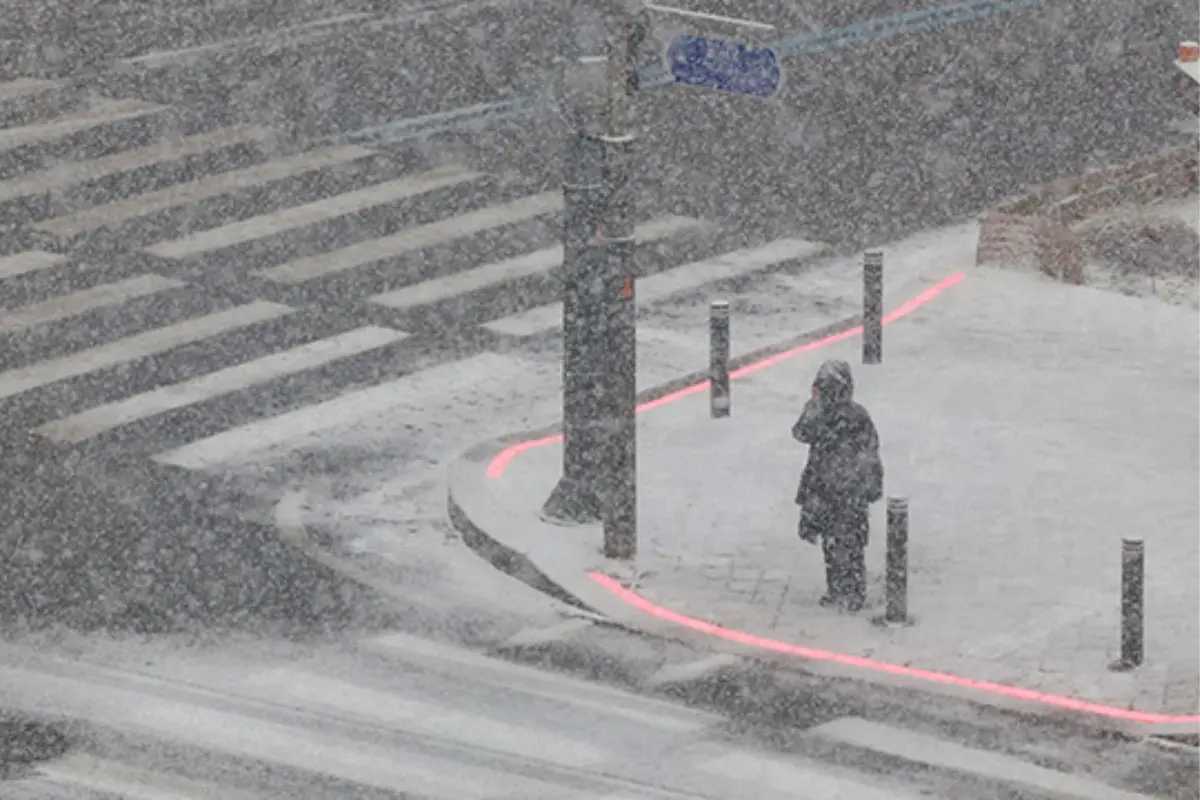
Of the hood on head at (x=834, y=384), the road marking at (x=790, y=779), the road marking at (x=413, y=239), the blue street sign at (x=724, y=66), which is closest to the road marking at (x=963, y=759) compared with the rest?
the road marking at (x=790, y=779)

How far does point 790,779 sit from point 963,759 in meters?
0.88

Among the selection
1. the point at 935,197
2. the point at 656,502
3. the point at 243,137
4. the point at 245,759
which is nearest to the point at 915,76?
the point at 935,197

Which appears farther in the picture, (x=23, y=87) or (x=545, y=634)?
(x=23, y=87)

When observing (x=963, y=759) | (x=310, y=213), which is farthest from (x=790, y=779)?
(x=310, y=213)

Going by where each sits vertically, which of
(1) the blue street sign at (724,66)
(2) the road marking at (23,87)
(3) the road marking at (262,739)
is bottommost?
(3) the road marking at (262,739)

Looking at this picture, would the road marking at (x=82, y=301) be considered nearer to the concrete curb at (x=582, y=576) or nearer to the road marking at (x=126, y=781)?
the concrete curb at (x=582, y=576)

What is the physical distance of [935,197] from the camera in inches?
1002

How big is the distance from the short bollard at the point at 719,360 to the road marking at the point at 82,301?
4588mm

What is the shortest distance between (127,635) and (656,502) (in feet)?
12.3

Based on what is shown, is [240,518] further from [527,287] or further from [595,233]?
[527,287]

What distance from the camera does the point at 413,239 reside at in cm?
2327

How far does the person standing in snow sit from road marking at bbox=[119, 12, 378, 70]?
43.2 ft

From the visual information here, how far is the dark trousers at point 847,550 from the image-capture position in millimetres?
15906

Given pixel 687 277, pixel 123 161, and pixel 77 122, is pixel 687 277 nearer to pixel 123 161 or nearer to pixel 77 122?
pixel 123 161
